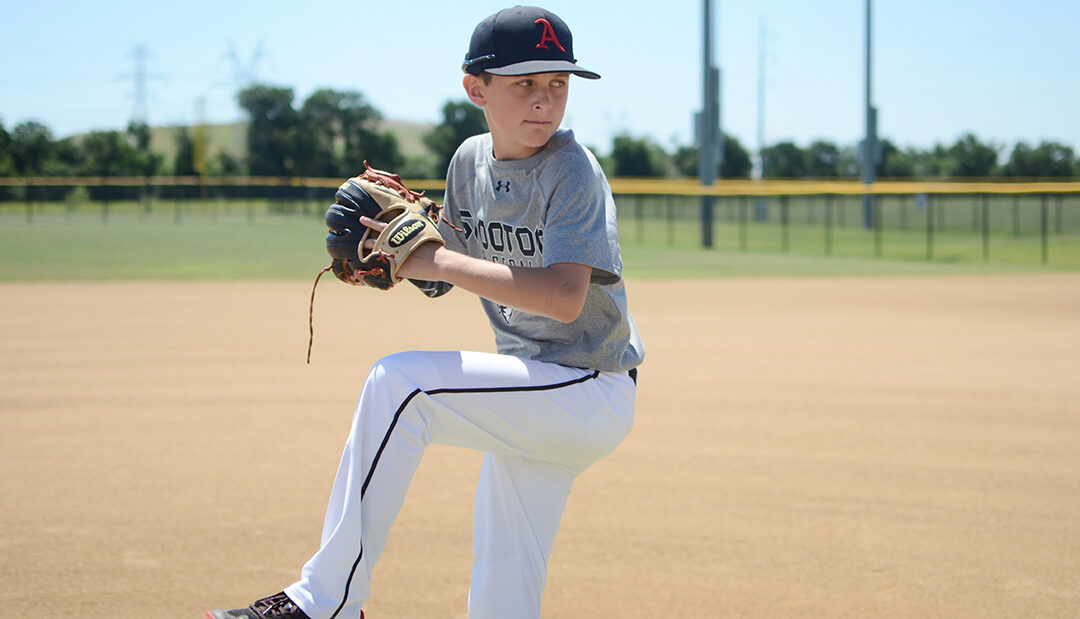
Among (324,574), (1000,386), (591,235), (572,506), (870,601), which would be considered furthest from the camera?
(1000,386)

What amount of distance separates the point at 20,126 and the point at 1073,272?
6292cm

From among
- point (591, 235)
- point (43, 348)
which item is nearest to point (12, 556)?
point (591, 235)

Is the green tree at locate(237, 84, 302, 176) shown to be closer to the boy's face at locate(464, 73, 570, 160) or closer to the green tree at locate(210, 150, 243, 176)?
the green tree at locate(210, 150, 243, 176)

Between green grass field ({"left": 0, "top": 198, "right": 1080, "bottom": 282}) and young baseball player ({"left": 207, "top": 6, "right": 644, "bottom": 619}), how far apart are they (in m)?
14.0

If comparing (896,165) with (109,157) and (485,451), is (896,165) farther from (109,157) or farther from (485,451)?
(485,451)

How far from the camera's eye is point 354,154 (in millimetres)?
68625

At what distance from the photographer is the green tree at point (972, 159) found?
191 ft

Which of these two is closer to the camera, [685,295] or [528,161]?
[528,161]

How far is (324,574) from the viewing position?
2225 millimetres

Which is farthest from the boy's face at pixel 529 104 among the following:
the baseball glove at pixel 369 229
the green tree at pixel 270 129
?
the green tree at pixel 270 129

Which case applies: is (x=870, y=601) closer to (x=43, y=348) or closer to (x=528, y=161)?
(x=528, y=161)

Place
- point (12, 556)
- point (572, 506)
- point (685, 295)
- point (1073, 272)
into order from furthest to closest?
point (1073, 272) < point (685, 295) < point (572, 506) < point (12, 556)

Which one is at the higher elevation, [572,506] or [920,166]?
[920,166]

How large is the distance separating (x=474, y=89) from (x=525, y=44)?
0.27m
